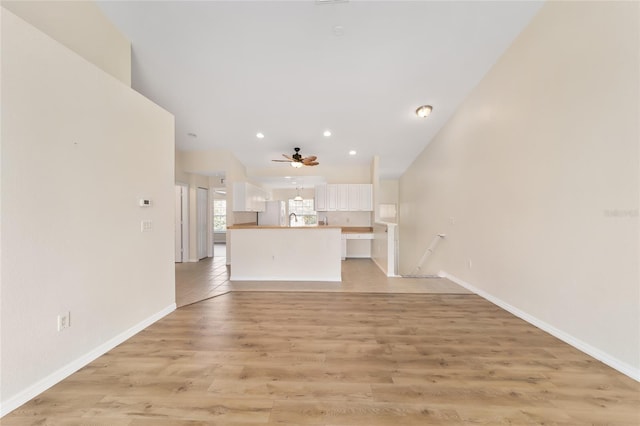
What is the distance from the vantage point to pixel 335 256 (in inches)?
174

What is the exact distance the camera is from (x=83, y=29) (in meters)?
2.37

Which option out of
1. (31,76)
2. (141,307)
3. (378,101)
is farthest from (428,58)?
(141,307)

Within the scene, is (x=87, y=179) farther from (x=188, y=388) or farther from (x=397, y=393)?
(x=397, y=393)

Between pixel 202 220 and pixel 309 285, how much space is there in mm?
4177

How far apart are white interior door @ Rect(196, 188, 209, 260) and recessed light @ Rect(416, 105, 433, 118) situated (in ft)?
19.0

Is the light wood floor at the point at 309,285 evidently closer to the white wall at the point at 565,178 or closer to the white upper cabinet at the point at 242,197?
the white wall at the point at 565,178

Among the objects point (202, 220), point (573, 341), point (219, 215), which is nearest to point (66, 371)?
point (573, 341)

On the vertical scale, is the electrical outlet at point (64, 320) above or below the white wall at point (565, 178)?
below

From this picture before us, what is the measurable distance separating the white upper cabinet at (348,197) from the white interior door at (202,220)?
343 cm

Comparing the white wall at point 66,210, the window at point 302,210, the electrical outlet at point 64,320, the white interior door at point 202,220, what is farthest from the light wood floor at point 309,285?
the window at point 302,210

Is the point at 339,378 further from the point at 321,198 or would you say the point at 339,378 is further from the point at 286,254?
the point at 321,198

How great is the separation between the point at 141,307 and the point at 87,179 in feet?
4.70

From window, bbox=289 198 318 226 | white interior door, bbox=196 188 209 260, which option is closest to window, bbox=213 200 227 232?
window, bbox=289 198 318 226

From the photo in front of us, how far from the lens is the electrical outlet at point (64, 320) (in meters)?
1.76
